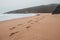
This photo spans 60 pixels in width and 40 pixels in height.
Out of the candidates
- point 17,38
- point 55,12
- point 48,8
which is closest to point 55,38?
point 17,38

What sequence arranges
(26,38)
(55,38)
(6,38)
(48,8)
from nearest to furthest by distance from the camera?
(55,38)
(26,38)
(6,38)
(48,8)

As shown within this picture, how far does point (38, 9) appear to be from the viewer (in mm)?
7680

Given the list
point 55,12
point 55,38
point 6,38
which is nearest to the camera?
point 55,38

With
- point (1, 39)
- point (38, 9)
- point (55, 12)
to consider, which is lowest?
point (38, 9)

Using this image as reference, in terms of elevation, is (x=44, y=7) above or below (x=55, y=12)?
below

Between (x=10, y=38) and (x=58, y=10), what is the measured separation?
3553 mm

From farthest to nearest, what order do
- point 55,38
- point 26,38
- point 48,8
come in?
point 48,8, point 26,38, point 55,38

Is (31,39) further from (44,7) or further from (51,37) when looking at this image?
(44,7)

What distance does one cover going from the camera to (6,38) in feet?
5.91

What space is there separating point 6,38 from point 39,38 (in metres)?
0.48

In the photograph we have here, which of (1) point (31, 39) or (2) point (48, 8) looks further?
(2) point (48, 8)

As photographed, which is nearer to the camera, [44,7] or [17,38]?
[17,38]

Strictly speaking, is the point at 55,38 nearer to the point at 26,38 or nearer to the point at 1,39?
the point at 26,38

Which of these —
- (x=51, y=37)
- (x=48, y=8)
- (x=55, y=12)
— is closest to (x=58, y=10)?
(x=55, y=12)
